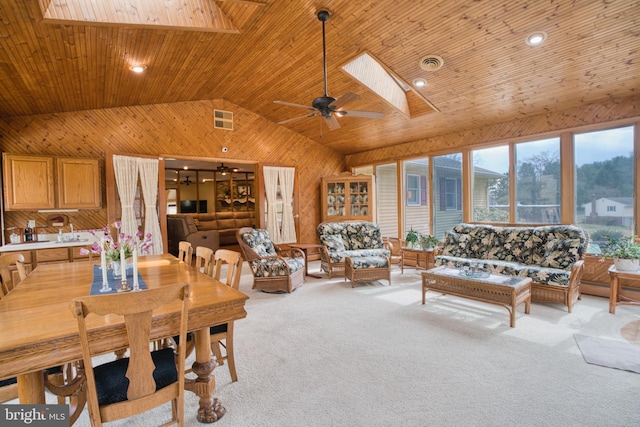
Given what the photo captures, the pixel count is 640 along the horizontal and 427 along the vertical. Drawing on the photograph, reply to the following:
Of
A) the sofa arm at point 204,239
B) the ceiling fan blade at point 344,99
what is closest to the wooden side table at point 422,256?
the ceiling fan blade at point 344,99

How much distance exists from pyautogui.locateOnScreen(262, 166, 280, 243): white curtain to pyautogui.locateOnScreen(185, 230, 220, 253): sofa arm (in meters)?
1.97

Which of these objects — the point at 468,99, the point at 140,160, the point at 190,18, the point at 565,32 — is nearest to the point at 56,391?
the point at 190,18

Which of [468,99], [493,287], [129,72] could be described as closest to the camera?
[493,287]

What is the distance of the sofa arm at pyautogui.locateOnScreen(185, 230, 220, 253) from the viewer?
25.7 feet

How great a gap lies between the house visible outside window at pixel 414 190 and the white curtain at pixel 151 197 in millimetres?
5275

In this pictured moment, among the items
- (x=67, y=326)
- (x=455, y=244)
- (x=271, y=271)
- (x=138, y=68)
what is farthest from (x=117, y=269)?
(x=455, y=244)

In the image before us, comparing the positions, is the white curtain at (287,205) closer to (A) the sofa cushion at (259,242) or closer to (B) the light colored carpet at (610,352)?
(A) the sofa cushion at (259,242)

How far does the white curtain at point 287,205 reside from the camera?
7191mm

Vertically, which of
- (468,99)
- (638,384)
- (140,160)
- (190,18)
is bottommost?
(638,384)

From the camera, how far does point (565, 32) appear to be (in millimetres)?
3258

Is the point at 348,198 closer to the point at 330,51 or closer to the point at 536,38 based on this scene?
the point at 330,51

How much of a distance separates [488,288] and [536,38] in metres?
2.82

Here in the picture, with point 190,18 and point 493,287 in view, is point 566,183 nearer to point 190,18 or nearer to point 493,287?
point 493,287

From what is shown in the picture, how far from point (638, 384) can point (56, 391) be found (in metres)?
3.84
